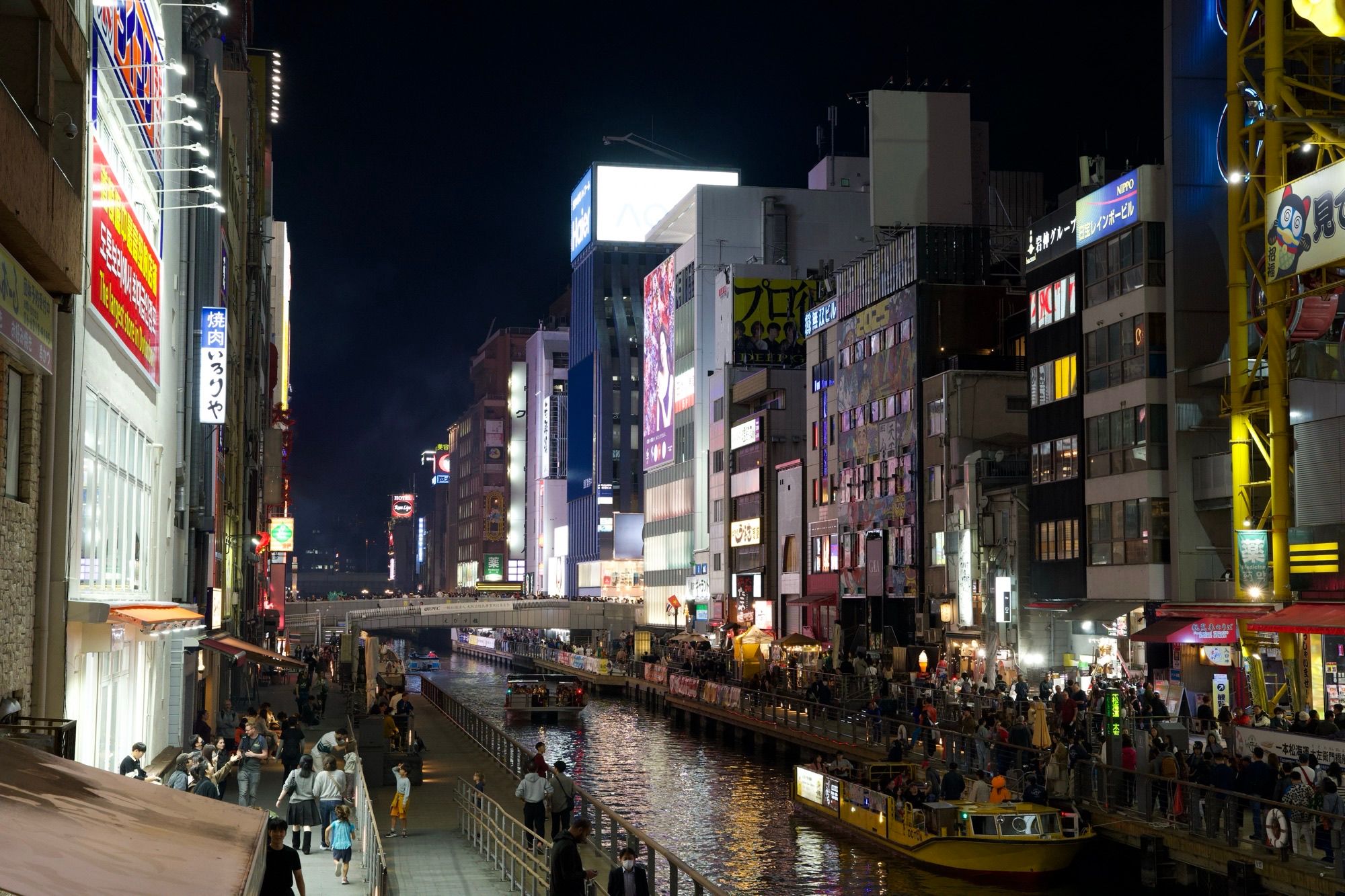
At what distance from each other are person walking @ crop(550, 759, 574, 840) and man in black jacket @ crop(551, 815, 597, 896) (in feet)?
29.8

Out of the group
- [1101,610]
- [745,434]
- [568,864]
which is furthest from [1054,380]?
[745,434]

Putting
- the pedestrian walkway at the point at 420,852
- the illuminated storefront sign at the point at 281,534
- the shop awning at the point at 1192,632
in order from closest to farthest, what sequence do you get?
the pedestrian walkway at the point at 420,852 → the shop awning at the point at 1192,632 → the illuminated storefront sign at the point at 281,534

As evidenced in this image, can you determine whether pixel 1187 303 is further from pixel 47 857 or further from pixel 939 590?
pixel 47 857

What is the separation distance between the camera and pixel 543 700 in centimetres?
7562

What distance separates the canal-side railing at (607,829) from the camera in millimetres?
20328

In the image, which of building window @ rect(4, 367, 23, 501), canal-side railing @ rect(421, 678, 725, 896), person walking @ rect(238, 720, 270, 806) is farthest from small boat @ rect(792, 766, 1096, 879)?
building window @ rect(4, 367, 23, 501)

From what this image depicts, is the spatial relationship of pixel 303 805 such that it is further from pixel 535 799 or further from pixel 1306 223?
pixel 1306 223

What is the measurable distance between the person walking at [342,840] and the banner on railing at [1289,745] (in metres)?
18.2

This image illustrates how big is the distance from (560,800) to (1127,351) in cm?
3163

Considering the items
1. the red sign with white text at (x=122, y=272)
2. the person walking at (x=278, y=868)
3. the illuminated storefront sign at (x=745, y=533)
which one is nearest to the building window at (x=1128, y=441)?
the red sign with white text at (x=122, y=272)

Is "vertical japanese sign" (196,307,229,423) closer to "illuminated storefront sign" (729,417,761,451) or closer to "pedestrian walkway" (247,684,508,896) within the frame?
"pedestrian walkway" (247,684,508,896)

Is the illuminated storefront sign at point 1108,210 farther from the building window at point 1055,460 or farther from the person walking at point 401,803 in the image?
the person walking at point 401,803

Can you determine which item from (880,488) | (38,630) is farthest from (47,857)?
(880,488)

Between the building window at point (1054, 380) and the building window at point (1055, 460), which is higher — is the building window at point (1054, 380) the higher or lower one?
the higher one
